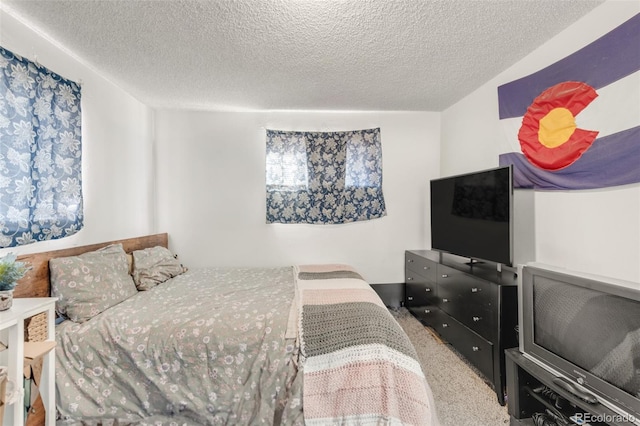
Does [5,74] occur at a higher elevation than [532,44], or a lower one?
lower

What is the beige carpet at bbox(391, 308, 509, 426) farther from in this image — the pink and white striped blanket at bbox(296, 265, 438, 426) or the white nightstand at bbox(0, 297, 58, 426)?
the white nightstand at bbox(0, 297, 58, 426)

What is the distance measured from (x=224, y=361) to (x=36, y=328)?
3.15 ft

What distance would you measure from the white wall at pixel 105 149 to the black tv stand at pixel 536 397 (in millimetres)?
→ 2973

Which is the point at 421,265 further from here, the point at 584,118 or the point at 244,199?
the point at 244,199

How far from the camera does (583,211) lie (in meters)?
1.81

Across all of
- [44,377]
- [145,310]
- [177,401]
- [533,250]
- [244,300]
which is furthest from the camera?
[533,250]

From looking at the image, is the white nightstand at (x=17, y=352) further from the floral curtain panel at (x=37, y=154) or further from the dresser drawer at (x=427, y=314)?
the dresser drawer at (x=427, y=314)

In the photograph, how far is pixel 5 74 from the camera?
162cm

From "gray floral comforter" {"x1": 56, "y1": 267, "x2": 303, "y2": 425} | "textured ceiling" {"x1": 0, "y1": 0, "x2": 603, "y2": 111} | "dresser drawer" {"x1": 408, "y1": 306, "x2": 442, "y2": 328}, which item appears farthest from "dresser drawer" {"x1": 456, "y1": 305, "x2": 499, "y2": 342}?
"textured ceiling" {"x1": 0, "y1": 0, "x2": 603, "y2": 111}

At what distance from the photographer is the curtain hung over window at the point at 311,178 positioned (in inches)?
135

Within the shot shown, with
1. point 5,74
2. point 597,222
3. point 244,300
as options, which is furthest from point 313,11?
point 597,222

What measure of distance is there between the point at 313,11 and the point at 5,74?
1764mm

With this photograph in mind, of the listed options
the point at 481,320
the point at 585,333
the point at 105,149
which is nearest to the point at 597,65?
the point at 585,333

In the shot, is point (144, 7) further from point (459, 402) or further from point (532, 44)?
point (459, 402)
